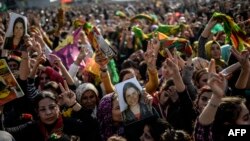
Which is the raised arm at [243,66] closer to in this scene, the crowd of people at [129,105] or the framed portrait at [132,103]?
the crowd of people at [129,105]

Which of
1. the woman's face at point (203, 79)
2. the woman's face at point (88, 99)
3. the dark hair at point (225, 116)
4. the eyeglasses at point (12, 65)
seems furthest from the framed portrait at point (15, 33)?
the dark hair at point (225, 116)

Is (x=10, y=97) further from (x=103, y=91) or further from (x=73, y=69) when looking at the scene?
(x=73, y=69)

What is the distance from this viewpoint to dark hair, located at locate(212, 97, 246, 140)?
10.3ft

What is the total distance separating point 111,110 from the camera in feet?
12.9

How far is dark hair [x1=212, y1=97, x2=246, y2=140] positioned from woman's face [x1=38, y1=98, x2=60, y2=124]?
125 centimetres

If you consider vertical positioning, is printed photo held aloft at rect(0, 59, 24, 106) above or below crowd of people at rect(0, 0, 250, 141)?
above

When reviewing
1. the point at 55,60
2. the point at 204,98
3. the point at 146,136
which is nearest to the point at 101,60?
the point at 55,60

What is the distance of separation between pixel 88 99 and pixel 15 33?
1.42 metres

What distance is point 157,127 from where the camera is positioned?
3.49 metres

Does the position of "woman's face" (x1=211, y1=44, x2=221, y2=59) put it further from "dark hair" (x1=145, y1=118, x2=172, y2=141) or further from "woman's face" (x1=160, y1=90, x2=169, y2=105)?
"dark hair" (x1=145, y1=118, x2=172, y2=141)

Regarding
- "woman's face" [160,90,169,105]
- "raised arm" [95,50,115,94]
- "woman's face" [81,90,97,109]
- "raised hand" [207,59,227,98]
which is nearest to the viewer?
"raised hand" [207,59,227,98]

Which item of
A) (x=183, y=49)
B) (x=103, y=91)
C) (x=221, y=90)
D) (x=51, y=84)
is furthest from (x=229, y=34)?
(x=221, y=90)

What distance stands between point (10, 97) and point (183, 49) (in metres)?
2.45

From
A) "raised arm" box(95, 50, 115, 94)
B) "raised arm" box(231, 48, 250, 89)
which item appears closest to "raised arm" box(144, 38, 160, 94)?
"raised arm" box(95, 50, 115, 94)
